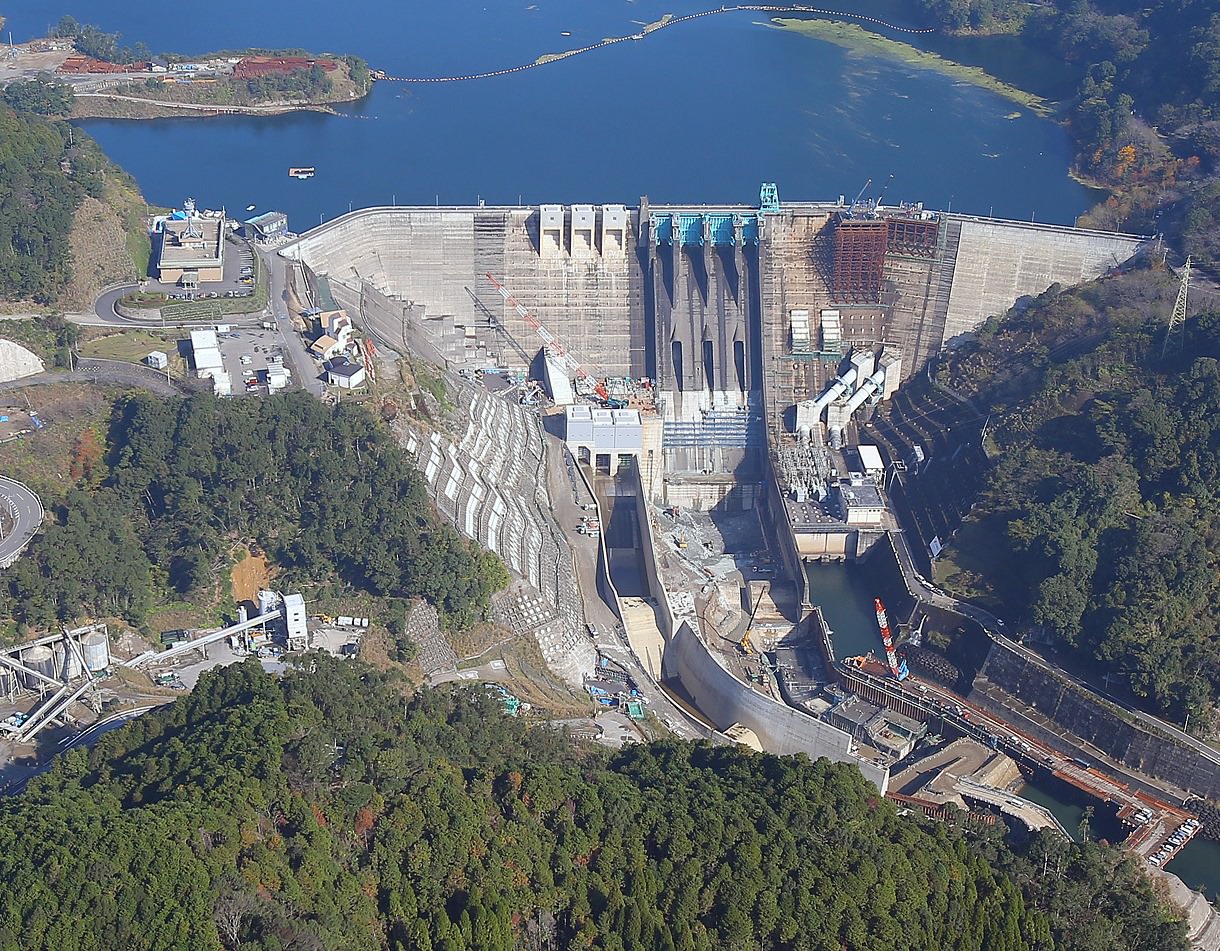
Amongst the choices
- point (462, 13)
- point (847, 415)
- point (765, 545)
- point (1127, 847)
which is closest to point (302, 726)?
point (1127, 847)

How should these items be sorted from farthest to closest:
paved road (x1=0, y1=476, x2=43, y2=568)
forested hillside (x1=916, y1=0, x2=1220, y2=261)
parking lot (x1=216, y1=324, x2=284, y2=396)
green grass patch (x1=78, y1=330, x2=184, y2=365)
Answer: forested hillside (x1=916, y1=0, x2=1220, y2=261), green grass patch (x1=78, y1=330, x2=184, y2=365), parking lot (x1=216, y1=324, x2=284, y2=396), paved road (x1=0, y1=476, x2=43, y2=568)

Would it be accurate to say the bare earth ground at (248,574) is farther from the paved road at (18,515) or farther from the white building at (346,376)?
the white building at (346,376)

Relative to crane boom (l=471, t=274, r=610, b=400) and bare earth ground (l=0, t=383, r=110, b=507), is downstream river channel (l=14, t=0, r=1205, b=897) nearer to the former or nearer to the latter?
crane boom (l=471, t=274, r=610, b=400)

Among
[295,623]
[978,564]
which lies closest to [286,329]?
[295,623]

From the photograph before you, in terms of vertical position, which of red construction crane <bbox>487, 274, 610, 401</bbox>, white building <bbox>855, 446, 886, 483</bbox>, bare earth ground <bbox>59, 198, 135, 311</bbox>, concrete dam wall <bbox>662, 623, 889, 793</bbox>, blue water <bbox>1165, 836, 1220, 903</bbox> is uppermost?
bare earth ground <bbox>59, 198, 135, 311</bbox>

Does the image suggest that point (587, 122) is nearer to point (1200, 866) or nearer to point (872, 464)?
point (872, 464)

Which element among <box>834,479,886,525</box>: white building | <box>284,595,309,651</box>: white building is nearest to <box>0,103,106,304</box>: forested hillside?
<box>284,595,309,651</box>: white building
